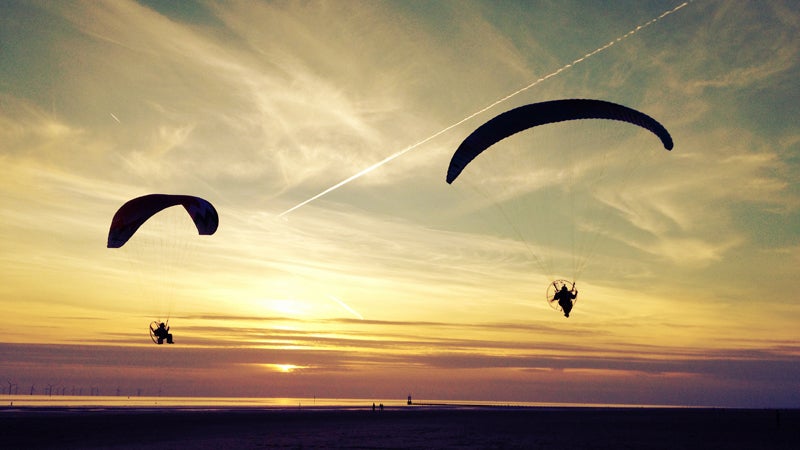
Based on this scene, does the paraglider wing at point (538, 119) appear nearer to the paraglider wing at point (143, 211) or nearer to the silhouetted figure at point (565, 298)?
the silhouetted figure at point (565, 298)

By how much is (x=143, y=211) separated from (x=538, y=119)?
859 inches

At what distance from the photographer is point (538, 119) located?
2495 cm

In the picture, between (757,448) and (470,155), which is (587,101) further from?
(757,448)

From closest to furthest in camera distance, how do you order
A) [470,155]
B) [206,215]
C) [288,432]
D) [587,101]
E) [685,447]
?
[587,101] → [470,155] → [685,447] → [206,215] → [288,432]

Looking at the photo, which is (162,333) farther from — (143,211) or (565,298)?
(565,298)

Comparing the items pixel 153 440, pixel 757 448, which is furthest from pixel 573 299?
pixel 153 440

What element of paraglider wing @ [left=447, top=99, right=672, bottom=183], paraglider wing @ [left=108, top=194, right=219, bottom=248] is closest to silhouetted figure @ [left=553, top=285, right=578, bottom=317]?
paraglider wing @ [left=447, top=99, right=672, bottom=183]

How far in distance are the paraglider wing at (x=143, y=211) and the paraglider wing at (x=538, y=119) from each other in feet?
46.3

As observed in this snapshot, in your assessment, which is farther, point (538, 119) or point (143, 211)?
point (143, 211)

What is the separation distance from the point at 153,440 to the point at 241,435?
500 centimetres

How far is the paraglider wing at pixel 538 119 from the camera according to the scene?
78.2 ft

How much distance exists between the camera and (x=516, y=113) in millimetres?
24703

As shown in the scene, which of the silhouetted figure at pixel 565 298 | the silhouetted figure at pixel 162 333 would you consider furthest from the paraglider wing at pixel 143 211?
the silhouetted figure at pixel 565 298

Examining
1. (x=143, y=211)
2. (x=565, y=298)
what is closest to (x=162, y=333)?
(x=143, y=211)
